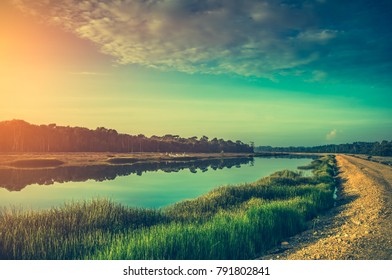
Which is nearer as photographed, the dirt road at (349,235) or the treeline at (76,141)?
the dirt road at (349,235)

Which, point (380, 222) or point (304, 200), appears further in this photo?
point (304, 200)

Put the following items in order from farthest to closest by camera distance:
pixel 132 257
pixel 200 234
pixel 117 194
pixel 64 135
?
1. pixel 64 135
2. pixel 117 194
3. pixel 200 234
4. pixel 132 257

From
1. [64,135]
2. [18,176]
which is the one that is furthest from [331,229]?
[64,135]

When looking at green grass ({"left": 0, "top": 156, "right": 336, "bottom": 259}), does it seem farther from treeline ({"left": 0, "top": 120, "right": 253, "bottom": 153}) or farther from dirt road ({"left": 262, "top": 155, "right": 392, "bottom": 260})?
treeline ({"left": 0, "top": 120, "right": 253, "bottom": 153})

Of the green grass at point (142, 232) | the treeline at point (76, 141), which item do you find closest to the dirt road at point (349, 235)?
the green grass at point (142, 232)

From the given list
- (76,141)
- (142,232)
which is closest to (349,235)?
(142,232)

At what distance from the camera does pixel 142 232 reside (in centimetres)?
1152

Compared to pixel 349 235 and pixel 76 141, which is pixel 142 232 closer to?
pixel 349 235

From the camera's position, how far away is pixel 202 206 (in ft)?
62.1

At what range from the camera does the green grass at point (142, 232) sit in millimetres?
9953

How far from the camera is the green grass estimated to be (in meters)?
9.95

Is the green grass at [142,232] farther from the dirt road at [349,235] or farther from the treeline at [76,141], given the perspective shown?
the treeline at [76,141]
